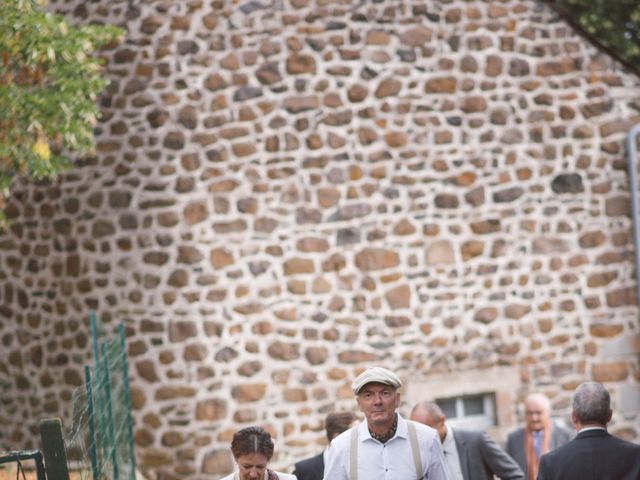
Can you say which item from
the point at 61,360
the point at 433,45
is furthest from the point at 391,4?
the point at 61,360

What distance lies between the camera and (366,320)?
12195 millimetres

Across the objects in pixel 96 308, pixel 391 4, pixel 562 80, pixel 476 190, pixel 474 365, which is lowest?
pixel 474 365

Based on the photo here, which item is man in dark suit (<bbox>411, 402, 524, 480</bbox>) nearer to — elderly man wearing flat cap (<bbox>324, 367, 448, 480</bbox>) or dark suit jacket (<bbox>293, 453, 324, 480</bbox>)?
dark suit jacket (<bbox>293, 453, 324, 480</bbox>)

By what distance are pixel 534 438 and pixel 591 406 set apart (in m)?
3.72

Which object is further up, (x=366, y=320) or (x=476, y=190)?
(x=476, y=190)

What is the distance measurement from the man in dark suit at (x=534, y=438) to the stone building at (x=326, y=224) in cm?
252

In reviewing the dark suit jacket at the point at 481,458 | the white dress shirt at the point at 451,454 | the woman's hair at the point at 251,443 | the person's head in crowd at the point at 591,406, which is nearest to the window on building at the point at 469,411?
the dark suit jacket at the point at 481,458

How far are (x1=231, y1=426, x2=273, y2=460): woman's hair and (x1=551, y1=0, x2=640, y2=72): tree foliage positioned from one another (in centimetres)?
933

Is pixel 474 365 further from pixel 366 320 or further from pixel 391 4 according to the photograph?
pixel 391 4

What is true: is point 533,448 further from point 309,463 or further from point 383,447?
point 383,447

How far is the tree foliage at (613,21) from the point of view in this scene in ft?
47.1

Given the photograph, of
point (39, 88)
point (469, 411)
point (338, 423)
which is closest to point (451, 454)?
point (338, 423)

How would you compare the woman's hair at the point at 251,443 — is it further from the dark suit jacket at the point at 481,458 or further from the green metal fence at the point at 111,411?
the green metal fence at the point at 111,411

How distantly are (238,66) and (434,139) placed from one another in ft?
6.72
